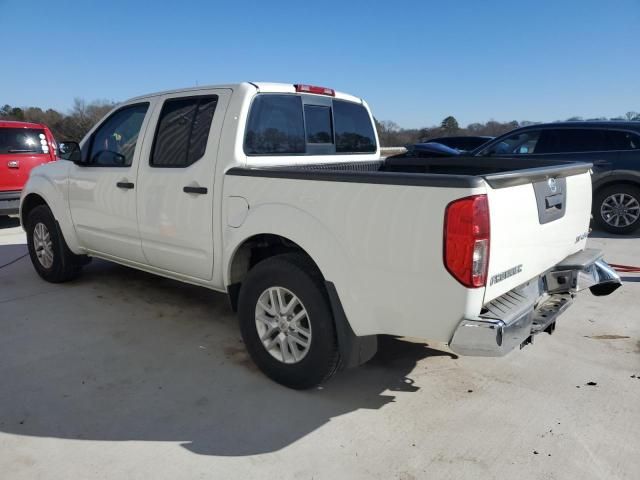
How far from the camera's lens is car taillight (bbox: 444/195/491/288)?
2277 mm

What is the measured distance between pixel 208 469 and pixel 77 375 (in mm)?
1439

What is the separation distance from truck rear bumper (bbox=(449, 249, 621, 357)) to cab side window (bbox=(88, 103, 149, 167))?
123 inches

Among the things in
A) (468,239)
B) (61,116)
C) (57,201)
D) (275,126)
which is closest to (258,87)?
(275,126)

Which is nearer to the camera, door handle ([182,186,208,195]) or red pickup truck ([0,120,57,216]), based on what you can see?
door handle ([182,186,208,195])

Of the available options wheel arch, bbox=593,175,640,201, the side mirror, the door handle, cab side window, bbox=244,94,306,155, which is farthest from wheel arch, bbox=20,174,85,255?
wheel arch, bbox=593,175,640,201

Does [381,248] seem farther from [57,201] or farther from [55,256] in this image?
[55,256]

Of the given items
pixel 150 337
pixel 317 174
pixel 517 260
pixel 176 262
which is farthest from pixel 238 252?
pixel 517 260

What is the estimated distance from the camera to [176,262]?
3.85 m

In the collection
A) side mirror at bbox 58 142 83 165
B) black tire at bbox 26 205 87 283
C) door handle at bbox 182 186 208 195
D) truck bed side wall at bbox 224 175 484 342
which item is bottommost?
black tire at bbox 26 205 87 283

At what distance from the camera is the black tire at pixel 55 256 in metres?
5.10

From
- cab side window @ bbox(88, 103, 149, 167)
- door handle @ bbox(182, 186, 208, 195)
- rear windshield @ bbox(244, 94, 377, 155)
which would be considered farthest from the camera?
cab side window @ bbox(88, 103, 149, 167)

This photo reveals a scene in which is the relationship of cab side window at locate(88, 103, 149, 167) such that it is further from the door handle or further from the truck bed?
the truck bed

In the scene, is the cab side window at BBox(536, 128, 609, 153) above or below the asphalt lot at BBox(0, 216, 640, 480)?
above

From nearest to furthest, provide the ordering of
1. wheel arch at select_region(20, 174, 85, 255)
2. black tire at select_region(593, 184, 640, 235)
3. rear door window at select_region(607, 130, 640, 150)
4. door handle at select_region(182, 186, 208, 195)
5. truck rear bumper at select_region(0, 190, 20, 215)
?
door handle at select_region(182, 186, 208, 195) < wheel arch at select_region(20, 174, 85, 255) < rear door window at select_region(607, 130, 640, 150) < black tire at select_region(593, 184, 640, 235) < truck rear bumper at select_region(0, 190, 20, 215)
